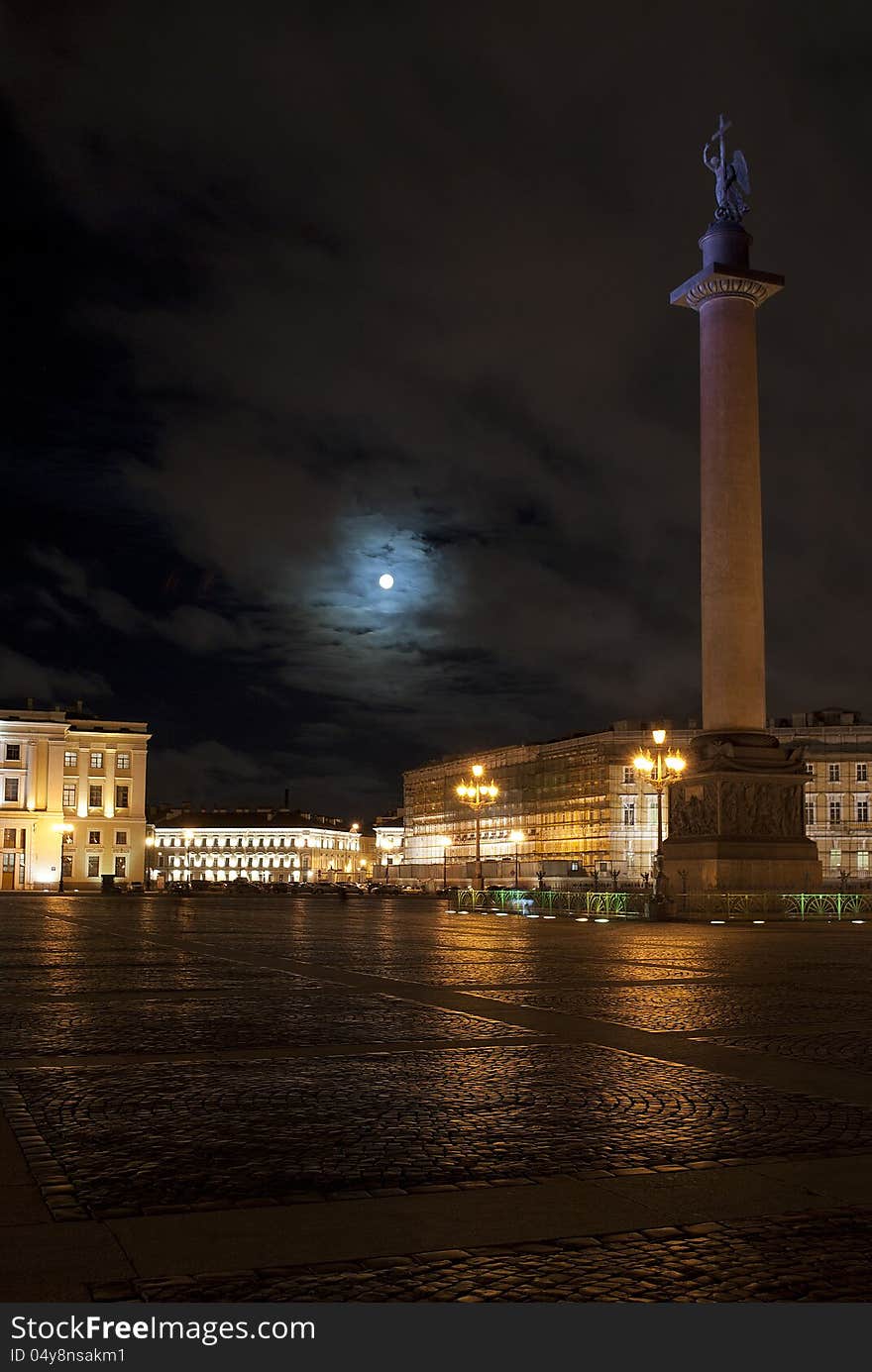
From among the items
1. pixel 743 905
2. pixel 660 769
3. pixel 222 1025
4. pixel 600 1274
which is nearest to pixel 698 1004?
pixel 222 1025

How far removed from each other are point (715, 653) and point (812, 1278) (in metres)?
41.8

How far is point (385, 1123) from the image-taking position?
827cm

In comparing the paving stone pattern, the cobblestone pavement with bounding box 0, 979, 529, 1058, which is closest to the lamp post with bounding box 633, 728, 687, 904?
the cobblestone pavement with bounding box 0, 979, 529, 1058

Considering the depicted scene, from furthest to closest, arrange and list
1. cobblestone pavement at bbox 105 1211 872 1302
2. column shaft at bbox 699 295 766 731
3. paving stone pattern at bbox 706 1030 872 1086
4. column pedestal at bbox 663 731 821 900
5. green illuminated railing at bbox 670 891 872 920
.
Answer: column shaft at bbox 699 295 766 731
column pedestal at bbox 663 731 821 900
green illuminated railing at bbox 670 891 872 920
paving stone pattern at bbox 706 1030 872 1086
cobblestone pavement at bbox 105 1211 872 1302

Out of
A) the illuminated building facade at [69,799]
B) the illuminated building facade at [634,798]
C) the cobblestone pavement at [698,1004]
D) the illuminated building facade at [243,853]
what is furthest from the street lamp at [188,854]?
the cobblestone pavement at [698,1004]

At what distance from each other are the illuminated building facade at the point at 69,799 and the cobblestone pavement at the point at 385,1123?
99.0 m

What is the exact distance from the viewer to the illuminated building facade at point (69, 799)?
358ft

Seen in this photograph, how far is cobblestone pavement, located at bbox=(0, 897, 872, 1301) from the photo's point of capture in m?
5.38

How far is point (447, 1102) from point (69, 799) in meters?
113

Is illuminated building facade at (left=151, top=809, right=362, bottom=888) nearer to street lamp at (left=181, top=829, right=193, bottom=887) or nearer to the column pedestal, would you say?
street lamp at (left=181, top=829, right=193, bottom=887)

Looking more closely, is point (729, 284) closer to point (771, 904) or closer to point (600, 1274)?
point (771, 904)

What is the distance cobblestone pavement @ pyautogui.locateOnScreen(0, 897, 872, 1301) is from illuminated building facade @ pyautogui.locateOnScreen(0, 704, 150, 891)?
93.3 m

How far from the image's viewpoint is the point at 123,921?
132ft

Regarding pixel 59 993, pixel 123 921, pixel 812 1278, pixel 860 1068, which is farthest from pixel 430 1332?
pixel 123 921
